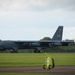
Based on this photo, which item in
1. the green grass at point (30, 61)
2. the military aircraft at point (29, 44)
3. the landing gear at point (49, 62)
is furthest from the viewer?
the military aircraft at point (29, 44)

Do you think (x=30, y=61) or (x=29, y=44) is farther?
(x=29, y=44)

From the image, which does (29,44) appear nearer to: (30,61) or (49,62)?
(30,61)

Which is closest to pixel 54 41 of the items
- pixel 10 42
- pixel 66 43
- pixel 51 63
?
pixel 66 43

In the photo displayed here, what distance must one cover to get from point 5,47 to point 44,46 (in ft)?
38.4

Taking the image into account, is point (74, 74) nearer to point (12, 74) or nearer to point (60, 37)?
point (12, 74)

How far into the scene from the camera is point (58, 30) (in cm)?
10512

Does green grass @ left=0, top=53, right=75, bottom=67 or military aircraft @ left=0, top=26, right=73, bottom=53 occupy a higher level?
military aircraft @ left=0, top=26, right=73, bottom=53

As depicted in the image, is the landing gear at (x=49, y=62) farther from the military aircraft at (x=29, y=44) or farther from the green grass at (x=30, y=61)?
the military aircraft at (x=29, y=44)

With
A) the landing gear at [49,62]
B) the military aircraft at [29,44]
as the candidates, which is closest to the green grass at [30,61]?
the landing gear at [49,62]

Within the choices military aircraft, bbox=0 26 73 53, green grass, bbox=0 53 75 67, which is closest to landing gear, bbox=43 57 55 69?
green grass, bbox=0 53 75 67

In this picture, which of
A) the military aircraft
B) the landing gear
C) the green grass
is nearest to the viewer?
the landing gear

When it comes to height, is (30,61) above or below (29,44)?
below

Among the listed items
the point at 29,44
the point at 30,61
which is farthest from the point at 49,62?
the point at 29,44

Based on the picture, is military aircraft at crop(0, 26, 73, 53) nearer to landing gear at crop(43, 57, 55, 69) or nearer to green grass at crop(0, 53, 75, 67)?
green grass at crop(0, 53, 75, 67)
